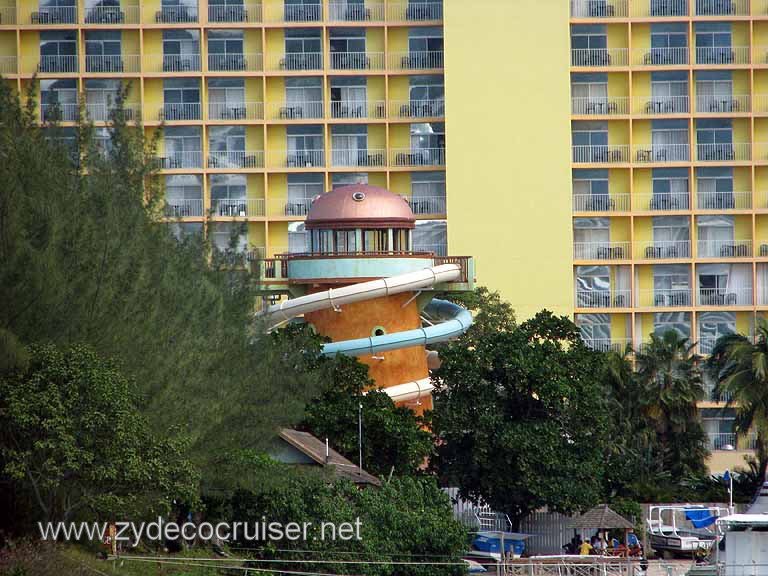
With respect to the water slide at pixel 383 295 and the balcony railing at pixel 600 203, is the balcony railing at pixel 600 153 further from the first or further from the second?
the water slide at pixel 383 295

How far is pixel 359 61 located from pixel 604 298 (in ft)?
56.2

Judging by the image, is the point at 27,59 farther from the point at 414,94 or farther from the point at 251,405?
the point at 251,405

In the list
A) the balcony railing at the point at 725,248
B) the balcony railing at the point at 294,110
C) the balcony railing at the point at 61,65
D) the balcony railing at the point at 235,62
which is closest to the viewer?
the balcony railing at the point at 725,248

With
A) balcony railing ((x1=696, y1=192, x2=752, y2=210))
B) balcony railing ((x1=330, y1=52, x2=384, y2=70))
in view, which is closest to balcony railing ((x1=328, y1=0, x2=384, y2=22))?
balcony railing ((x1=330, y1=52, x2=384, y2=70))

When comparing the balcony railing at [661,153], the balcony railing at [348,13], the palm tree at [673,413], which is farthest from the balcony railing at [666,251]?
the palm tree at [673,413]

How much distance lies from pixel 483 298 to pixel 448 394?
18.7 metres

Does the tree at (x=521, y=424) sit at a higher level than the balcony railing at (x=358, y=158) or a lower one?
lower

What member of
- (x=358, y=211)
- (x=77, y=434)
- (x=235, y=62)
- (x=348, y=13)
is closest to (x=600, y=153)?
(x=348, y=13)

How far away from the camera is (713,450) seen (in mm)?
82500

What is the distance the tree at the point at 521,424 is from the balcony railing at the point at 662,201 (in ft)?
99.8

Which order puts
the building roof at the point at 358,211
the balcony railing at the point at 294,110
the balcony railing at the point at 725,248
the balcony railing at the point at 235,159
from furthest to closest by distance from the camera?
1. the balcony railing at the point at 235,159
2. the balcony railing at the point at 294,110
3. the balcony railing at the point at 725,248
4. the building roof at the point at 358,211

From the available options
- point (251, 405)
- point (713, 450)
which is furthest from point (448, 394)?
point (713, 450)

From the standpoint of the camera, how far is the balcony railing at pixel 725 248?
3383 inches

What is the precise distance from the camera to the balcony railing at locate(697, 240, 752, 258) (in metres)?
85.9
